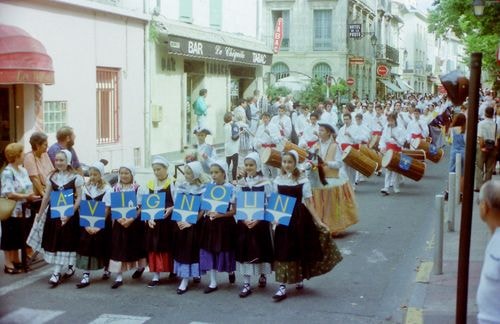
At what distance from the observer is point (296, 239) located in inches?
320

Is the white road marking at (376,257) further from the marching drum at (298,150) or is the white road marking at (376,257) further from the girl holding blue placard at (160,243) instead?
the marching drum at (298,150)

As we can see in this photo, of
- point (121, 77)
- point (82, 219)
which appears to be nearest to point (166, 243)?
point (82, 219)

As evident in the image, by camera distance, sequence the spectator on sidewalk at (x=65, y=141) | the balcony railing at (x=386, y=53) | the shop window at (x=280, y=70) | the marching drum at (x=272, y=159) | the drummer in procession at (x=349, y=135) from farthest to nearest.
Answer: the balcony railing at (x=386, y=53) → the shop window at (x=280, y=70) → the drummer in procession at (x=349, y=135) → the marching drum at (x=272, y=159) → the spectator on sidewalk at (x=65, y=141)

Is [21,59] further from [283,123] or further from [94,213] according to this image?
[283,123]

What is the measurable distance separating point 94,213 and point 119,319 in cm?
158

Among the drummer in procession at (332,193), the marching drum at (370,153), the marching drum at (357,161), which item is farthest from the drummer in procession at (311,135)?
the drummer in procession at (332,193)

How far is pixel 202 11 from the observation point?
81.8ft

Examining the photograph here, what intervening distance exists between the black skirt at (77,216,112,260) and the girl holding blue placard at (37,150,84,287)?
113 mm

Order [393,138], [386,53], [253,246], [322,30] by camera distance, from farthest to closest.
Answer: [386,53], [322,30], [393,138], [253,246]

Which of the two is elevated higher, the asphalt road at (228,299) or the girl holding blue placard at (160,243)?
the girl holding blue placard at (160,243)

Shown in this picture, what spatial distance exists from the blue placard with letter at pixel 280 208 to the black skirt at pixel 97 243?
5.79ft

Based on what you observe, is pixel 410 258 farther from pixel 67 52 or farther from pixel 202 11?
pixel 202 11

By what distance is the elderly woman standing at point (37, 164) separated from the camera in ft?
31.0

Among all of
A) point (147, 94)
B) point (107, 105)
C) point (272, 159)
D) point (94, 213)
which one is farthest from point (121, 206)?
point (147, 94)
